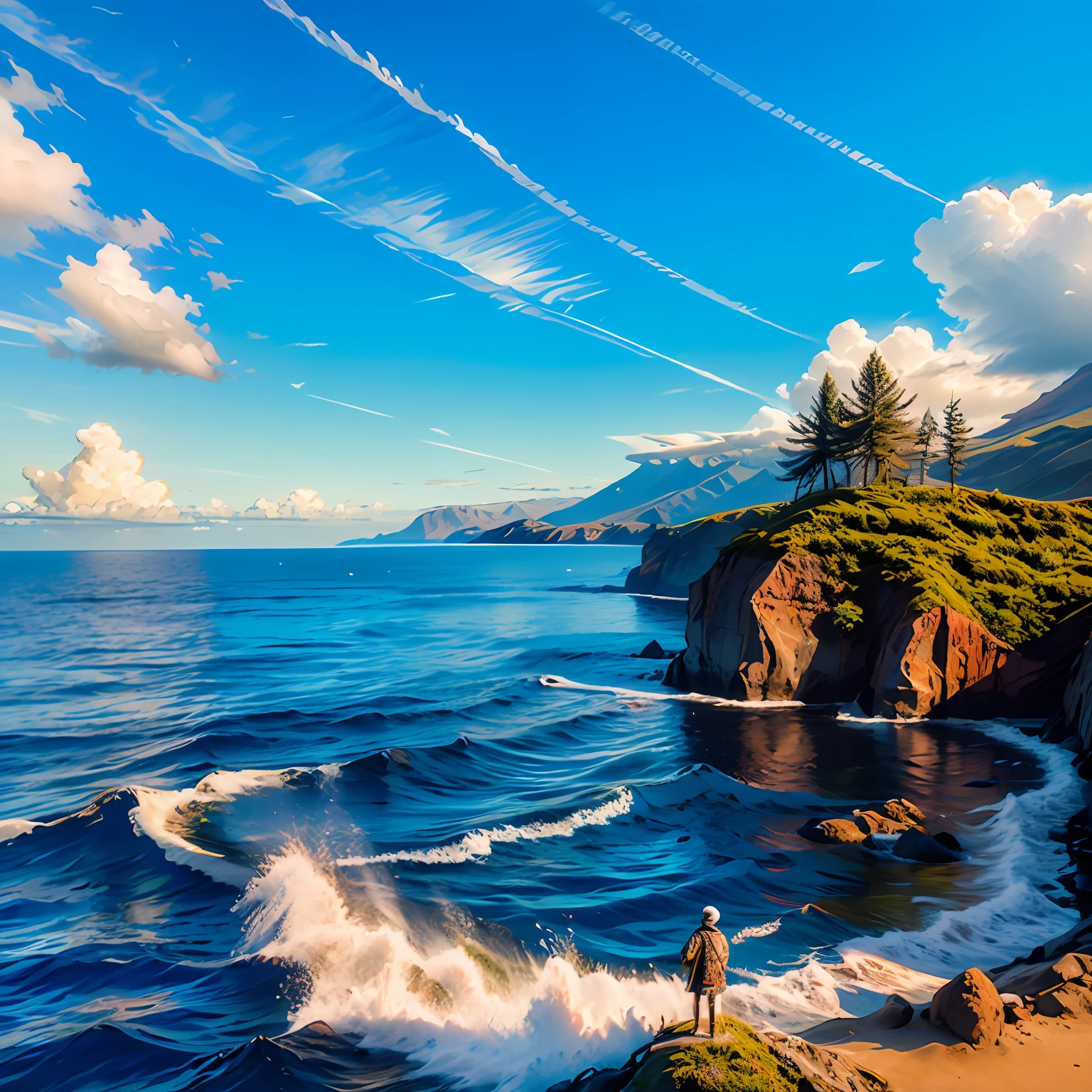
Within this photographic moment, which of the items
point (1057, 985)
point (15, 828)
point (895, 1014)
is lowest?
point (15, 828)

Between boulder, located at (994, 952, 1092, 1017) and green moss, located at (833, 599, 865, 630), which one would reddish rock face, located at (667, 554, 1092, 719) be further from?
boulder, located at (994, 952, 1092, 1017)

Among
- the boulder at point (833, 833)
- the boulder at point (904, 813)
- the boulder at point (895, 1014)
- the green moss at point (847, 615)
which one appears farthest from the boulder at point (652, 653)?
the boulder at point (895, 1014)

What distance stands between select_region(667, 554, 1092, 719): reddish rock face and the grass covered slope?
902 millimetres

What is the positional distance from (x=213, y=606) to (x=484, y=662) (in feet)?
223

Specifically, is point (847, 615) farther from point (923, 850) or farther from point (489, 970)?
point (489, 970)

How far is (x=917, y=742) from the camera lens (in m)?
29.3

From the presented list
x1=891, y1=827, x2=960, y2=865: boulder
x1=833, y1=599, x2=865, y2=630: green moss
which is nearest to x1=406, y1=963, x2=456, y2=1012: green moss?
x1=891, y1=827, x2=960, y2=865: boulder

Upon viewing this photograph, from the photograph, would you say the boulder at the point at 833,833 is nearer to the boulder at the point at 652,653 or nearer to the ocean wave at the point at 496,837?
the ocean wave at the point at 496,837

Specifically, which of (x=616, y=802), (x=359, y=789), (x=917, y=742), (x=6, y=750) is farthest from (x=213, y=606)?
(x=917, y=742)

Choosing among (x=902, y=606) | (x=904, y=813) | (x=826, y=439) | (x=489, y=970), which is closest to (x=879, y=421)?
(x=826, y=439)

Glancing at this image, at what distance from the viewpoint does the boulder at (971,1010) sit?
349 inches

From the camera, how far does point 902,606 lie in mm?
34562

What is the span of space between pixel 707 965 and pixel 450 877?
11.8 meters

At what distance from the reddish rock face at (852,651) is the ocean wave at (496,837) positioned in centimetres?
1886
